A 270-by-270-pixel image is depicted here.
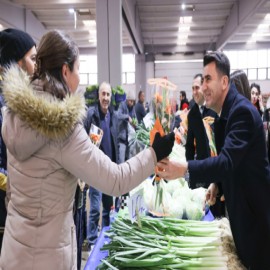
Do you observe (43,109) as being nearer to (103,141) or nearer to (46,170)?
(46,170)

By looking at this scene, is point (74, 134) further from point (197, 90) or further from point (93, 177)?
point (197, 90)

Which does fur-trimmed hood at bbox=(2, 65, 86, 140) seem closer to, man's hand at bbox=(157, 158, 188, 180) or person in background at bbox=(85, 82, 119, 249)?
man's hand at bbox=(157, 158, 188, 180)

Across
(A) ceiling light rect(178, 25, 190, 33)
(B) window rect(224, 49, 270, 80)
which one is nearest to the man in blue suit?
(A) ceiling light rect(178, 25, 190, 33)

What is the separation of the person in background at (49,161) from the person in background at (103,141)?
9.01 ft

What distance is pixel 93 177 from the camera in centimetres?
125

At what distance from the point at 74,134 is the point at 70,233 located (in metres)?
0.39

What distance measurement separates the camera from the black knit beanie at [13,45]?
1788 millimetres

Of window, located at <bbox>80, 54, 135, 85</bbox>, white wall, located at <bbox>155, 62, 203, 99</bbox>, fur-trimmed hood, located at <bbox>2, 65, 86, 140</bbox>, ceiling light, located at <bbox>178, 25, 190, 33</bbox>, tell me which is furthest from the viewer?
window, located at <bbox>80, 54, 135, 85</bbox>

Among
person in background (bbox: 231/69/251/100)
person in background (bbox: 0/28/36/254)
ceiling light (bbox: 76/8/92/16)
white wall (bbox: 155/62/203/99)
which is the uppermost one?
ceiling light (bbox: 76/8/92/16)

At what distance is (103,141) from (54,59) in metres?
3.07

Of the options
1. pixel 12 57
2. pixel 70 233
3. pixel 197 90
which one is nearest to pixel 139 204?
pixel 70 233

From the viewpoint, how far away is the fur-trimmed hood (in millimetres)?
1201

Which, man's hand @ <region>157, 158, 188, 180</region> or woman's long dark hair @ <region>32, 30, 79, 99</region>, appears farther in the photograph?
man's hand @ <region>157, 158, 188, 180</region>

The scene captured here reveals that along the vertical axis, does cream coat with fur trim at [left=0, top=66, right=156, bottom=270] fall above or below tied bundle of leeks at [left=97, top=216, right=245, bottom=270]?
above
